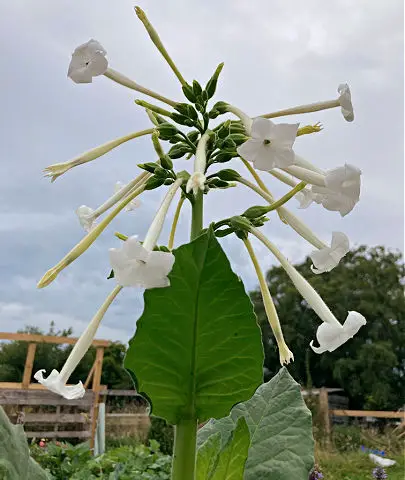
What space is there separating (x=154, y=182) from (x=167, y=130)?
0.10 metres

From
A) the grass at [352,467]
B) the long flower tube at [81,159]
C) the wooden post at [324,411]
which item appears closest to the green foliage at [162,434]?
the grass at [352,467]

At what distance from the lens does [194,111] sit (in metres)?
1.04

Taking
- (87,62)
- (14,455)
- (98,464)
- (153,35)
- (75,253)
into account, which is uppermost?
(153,35)

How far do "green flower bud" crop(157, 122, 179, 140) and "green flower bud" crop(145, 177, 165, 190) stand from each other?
0.08 metres

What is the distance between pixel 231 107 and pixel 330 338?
45 centimetres

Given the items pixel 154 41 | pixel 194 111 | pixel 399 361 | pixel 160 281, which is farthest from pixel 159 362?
pixel 399 361

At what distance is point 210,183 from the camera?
3.29ft

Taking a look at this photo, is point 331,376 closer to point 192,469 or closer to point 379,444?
point 379,444

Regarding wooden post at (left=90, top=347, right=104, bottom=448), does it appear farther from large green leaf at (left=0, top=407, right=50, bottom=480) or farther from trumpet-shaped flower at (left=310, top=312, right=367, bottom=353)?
trumpet-shaped flower at (left=310, top=312, right=367, bottom=353)

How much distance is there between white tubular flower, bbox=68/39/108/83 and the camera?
963 mm

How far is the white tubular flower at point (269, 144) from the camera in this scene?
0.81m

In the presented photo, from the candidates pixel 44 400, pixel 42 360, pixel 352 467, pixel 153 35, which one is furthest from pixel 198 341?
pixel 42 360

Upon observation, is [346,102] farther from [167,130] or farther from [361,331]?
[361,331]

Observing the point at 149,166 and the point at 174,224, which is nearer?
the point at 149,166
